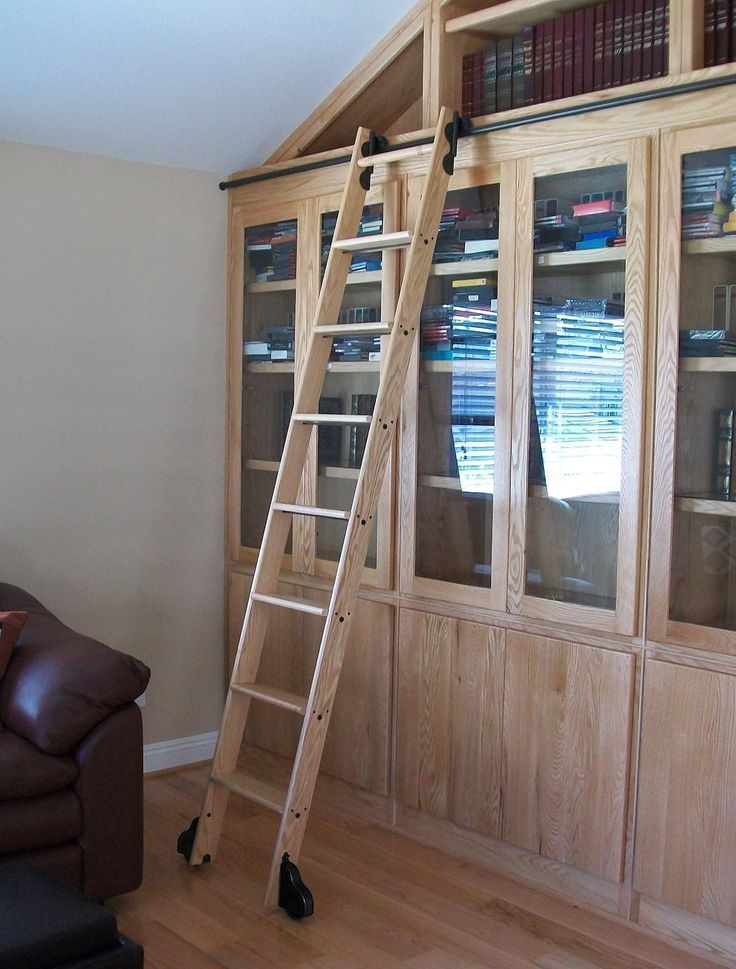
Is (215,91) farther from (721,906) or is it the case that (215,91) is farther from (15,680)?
(721,906)

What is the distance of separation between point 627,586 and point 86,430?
191cm

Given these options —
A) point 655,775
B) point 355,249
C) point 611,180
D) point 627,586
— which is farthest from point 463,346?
point 655,775

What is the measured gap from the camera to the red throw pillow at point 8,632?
2.87 meters

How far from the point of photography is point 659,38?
110 inches

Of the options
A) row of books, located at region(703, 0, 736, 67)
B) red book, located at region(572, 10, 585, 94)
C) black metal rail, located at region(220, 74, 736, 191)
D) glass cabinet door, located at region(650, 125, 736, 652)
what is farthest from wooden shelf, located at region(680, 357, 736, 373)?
red book, located at region(572, 10, 585, 94)

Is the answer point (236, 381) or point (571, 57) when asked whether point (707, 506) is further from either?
point (236, 381)

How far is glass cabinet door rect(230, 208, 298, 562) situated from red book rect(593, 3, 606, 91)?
1.16m

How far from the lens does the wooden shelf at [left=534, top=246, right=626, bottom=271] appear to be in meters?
2.82

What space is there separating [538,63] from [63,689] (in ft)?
7.08

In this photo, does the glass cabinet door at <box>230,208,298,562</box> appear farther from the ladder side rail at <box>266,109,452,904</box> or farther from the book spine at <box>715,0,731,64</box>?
the book spine at <box>715,0,731,64</box>

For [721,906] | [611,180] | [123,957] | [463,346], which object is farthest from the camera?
[463,346]

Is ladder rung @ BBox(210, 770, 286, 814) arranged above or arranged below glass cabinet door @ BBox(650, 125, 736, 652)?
below

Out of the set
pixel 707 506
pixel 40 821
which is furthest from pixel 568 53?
pixel 40 821

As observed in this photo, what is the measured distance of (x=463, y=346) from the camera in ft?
10.5
